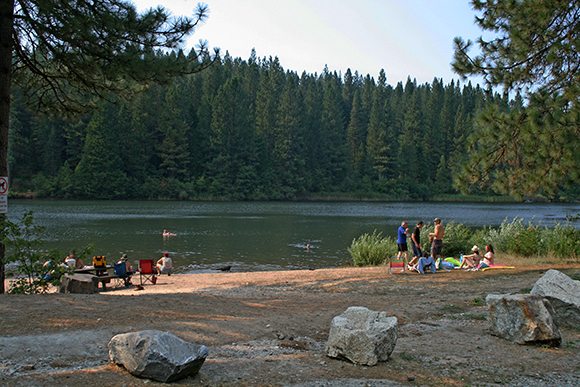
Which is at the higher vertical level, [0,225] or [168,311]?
[0,225]

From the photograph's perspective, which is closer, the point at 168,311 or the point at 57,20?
the point at 168,311

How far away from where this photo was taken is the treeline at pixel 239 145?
8275cm

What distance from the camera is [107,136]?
84125 mm

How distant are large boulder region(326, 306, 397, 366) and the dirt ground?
0.46 feet

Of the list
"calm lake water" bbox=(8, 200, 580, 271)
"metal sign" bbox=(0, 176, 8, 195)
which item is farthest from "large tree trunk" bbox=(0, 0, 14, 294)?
"calm lake water" bbox=(8, 200, 580, 271)

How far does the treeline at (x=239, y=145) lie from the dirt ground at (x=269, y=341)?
225 ft

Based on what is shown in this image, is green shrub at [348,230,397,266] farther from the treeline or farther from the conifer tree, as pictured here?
the treeline

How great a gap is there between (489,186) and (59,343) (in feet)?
39.4

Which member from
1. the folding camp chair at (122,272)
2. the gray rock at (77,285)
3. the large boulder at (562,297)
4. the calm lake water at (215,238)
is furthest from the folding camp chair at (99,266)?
the large boulder at (562,297)

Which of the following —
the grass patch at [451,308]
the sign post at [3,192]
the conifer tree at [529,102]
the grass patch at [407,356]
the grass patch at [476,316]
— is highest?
the conifer tree at [529,102]

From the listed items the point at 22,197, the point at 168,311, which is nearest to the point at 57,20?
the point at 168,311

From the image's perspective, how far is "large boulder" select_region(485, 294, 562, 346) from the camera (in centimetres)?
750

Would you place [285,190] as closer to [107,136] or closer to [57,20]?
[107,136]

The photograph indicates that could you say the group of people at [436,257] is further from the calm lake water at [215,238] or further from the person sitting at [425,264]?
the calm lake water at [215,238]
